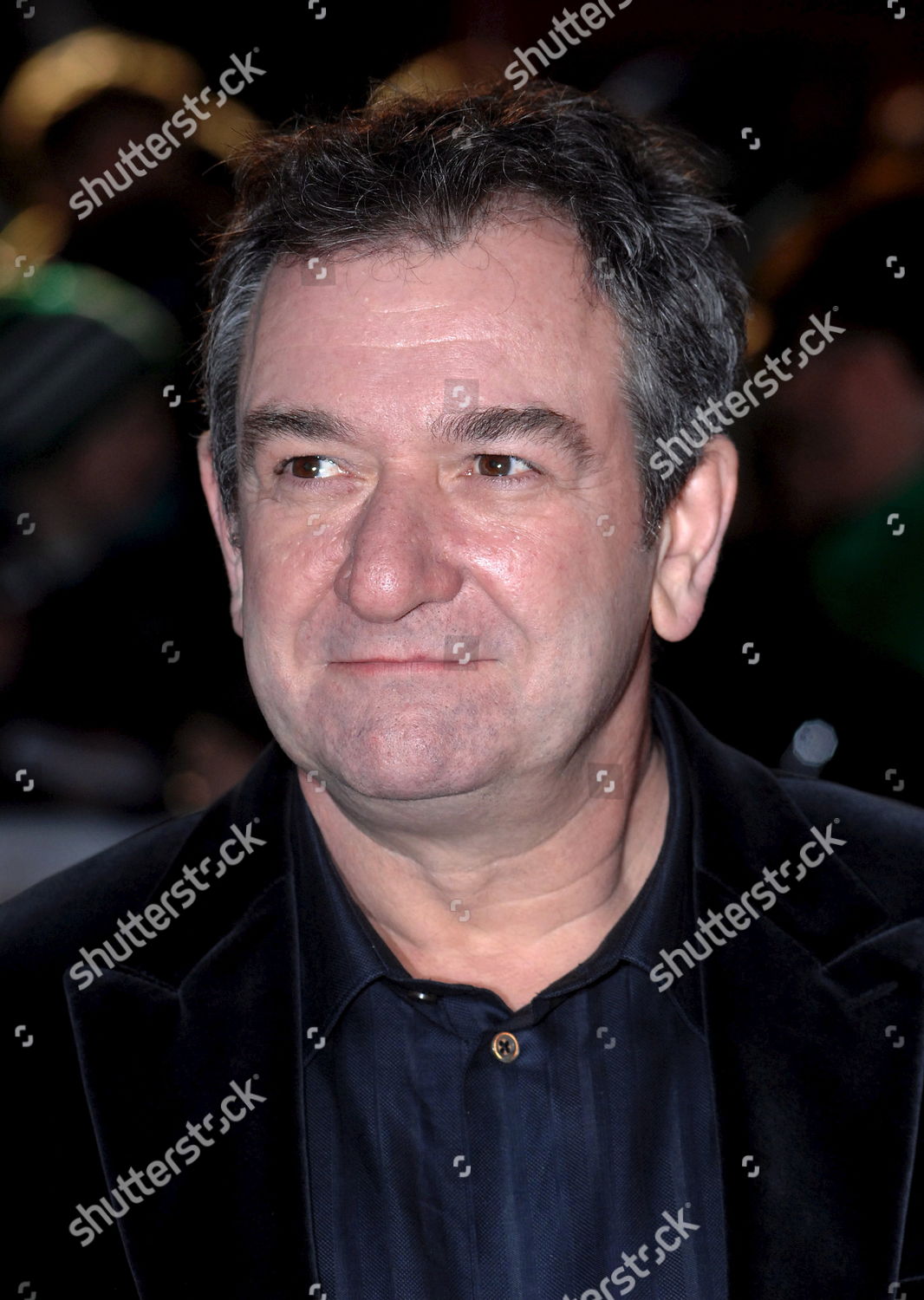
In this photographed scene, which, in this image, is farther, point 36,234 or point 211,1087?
point 36,234

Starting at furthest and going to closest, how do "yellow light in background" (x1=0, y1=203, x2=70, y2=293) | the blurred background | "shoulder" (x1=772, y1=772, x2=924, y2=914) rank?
"yellow light in background" (x1=0, y1=203, x2=70, y2=293) → the blurred background → "shoulder" (x1=772, y1=772, x2=924, y2=914)

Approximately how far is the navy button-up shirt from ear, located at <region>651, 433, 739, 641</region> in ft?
1.39

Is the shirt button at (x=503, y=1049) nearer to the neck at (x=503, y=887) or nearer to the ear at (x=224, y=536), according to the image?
the neck at (x=503, y=887)

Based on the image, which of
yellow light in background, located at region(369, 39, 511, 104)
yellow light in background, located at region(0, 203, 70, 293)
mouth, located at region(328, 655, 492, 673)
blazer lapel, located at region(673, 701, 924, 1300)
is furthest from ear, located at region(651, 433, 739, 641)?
yellow light in background, located at region(0, 203, 70, 293)

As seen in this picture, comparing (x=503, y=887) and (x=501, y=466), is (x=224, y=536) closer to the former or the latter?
(x=501, y=466)

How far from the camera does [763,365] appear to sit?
3.51 meters

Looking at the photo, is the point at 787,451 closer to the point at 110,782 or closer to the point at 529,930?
the point at 110,782

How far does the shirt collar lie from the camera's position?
1470 mm

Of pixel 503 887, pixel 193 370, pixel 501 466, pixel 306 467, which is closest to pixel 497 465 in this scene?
pixel 501 466

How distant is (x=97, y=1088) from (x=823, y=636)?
7.25ft

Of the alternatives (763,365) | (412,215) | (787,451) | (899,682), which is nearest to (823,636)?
(899,682)

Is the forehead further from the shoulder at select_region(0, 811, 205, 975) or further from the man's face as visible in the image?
the shoulder at select_region(0, 811, 205, 975)

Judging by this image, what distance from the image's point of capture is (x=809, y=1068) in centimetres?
148

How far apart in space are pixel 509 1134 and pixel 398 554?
635mm
